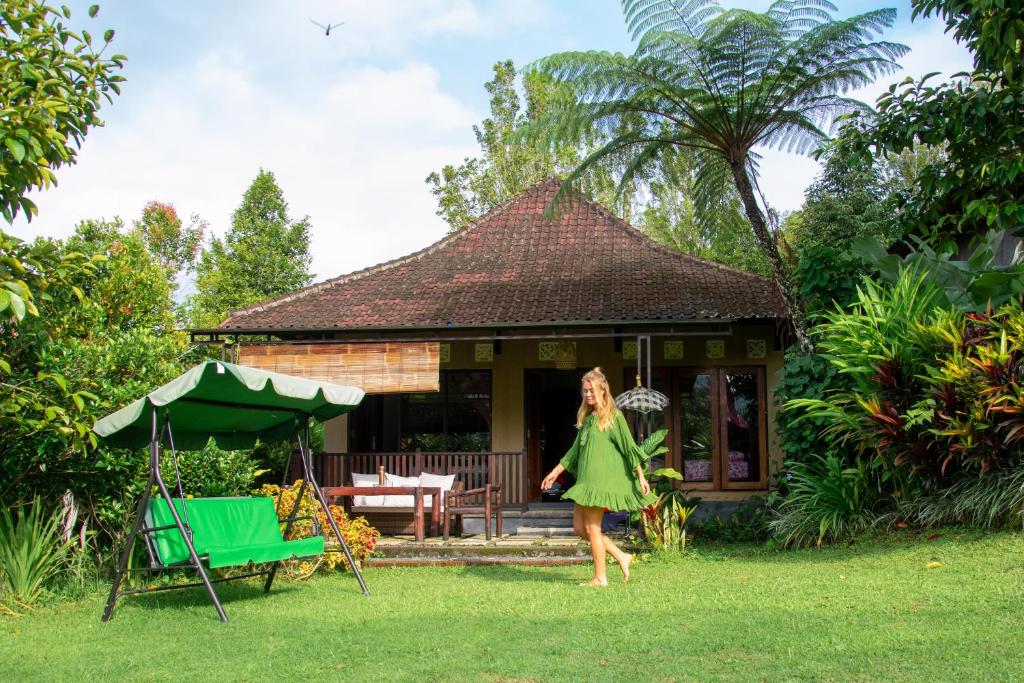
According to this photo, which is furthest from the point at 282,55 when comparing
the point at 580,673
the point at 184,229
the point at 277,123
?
the point at 184,229

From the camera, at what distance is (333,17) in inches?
420

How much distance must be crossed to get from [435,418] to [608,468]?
740 centimetres

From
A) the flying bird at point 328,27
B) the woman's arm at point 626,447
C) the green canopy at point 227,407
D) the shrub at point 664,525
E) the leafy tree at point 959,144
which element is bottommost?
the shrub at point 664,525

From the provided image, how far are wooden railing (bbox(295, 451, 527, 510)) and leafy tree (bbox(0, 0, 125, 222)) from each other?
6492mm

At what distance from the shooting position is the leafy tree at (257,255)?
80.1 ft

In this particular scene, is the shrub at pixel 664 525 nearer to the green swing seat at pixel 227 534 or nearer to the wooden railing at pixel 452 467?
the wooden railing at pixel 452 467

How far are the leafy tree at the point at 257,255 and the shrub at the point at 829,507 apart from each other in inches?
664

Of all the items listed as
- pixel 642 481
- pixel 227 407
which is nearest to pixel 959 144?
pixel 642 481

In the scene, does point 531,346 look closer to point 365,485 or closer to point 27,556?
point 365,485

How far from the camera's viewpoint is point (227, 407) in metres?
8.12

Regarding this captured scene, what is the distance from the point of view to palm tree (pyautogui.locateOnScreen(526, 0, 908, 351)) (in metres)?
12.0

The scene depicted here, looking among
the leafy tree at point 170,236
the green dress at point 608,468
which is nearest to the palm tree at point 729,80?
the green dress at point 608,468

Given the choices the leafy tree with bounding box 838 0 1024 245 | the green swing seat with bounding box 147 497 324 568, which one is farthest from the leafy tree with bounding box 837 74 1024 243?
the green swing seat with bounding box 147 497 324 568

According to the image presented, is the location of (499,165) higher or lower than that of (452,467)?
higher
